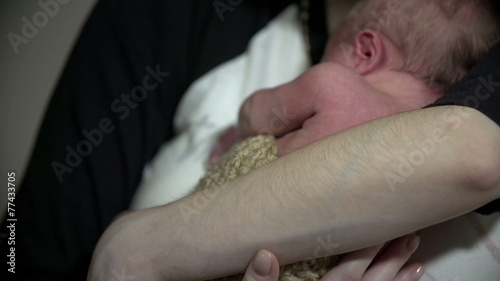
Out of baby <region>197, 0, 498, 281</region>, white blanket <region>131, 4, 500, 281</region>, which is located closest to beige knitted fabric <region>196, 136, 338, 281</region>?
baby <region>197, 0, 498, 281</region>

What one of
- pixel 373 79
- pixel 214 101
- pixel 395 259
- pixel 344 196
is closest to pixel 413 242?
pixel 395 259

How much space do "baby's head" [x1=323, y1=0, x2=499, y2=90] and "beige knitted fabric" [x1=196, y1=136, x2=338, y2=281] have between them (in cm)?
23

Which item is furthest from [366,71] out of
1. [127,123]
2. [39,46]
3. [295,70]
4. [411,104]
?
[39,46]

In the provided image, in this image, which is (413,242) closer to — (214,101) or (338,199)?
(338,199)

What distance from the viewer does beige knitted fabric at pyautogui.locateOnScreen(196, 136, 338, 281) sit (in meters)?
0.63

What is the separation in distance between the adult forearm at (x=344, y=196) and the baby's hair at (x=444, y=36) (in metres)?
0.27

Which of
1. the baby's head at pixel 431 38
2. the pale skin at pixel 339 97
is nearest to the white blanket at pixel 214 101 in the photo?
the pale skin at pixel 339 97

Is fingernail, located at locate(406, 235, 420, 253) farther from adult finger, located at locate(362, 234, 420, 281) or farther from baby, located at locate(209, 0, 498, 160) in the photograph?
baby, located at locate(209, 0, 498, 160)

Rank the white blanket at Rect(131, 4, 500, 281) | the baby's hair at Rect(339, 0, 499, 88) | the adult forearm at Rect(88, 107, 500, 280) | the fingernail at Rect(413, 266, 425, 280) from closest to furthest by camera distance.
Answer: the adult forearm at Rect(88, 107, 500, 280) → the fingernail at Rect(413, 266, 425, 280) → the baby's hair at Rect(339, 0, 499, 88) → the white blanket at Rect(131, 4, 500, 281)

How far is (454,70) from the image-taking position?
791 millimetres

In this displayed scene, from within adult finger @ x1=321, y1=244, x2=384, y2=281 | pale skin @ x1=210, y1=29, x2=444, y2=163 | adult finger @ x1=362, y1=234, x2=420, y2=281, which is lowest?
adult finger @ x1=362, y1=234, x2=420, y2=281

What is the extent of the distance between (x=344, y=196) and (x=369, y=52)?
38cm

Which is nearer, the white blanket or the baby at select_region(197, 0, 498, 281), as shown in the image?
the baby at select_region(197, 0, 498, 281)

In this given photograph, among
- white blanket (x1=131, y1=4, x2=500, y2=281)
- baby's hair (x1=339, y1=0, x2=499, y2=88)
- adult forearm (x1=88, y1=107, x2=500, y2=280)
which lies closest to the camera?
adult forearm (x1=88, y1=107, x2=500, y2=280)
